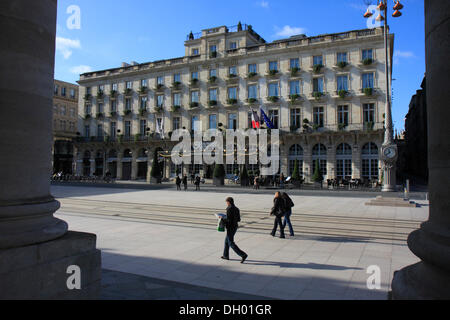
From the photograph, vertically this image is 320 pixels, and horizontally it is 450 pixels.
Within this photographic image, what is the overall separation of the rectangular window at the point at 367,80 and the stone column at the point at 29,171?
38.6m

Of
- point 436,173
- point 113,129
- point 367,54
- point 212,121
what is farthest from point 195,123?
point 436,173

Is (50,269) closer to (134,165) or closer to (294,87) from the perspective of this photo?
(294,87)

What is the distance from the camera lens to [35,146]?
384 cm

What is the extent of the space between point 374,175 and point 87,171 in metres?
45.1

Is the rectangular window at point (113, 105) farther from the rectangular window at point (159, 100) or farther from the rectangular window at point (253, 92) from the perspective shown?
the rectangular window at point (253, 92)

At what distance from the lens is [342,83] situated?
125 feet

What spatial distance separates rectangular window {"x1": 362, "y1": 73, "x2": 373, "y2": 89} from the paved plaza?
88.8 feet

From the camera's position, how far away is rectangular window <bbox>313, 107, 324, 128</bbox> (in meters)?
39.3

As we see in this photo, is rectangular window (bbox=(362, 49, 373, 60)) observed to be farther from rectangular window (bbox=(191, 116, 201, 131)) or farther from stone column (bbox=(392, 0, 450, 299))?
stone column (bbox=(392, 0, 450, 299))

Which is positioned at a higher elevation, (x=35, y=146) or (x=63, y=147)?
(x=63, y=147)

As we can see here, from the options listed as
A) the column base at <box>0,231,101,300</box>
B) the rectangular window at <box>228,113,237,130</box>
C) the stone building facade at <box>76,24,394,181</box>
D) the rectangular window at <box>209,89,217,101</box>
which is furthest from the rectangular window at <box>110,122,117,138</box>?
the column base at <box>0,231,101,300</box>
